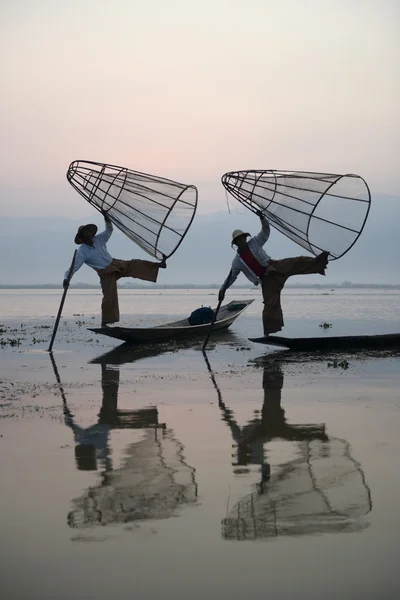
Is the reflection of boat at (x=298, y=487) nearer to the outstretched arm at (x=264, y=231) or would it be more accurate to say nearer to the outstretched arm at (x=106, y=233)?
the outstretched arm at (x=264, y=231)

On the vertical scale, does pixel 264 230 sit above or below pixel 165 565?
above

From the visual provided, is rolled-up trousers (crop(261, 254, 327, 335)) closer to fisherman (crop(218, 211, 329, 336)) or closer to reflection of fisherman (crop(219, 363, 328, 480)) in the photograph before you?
fisherman (crop(218, 211, 329, 336))

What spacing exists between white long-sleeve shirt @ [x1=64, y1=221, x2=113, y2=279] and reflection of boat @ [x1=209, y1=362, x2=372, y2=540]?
10215 mm

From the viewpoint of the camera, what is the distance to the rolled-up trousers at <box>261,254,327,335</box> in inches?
653

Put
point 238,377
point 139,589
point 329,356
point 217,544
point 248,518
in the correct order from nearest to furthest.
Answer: point 139,589 < point 217,544 < point 248,518 < point 238,377 < point 329,356

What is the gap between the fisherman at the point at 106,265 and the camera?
1798 cm

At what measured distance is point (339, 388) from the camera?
11.1 meters

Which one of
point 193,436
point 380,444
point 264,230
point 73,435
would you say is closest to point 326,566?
point 380,444

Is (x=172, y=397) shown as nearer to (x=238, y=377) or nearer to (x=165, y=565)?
(x=238, y=377)

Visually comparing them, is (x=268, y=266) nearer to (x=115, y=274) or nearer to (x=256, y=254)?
(x=256, y=254)

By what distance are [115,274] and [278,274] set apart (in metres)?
4.16

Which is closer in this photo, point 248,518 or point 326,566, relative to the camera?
point 326,566

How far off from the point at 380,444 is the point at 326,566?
322 cm

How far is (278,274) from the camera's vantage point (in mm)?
16719
